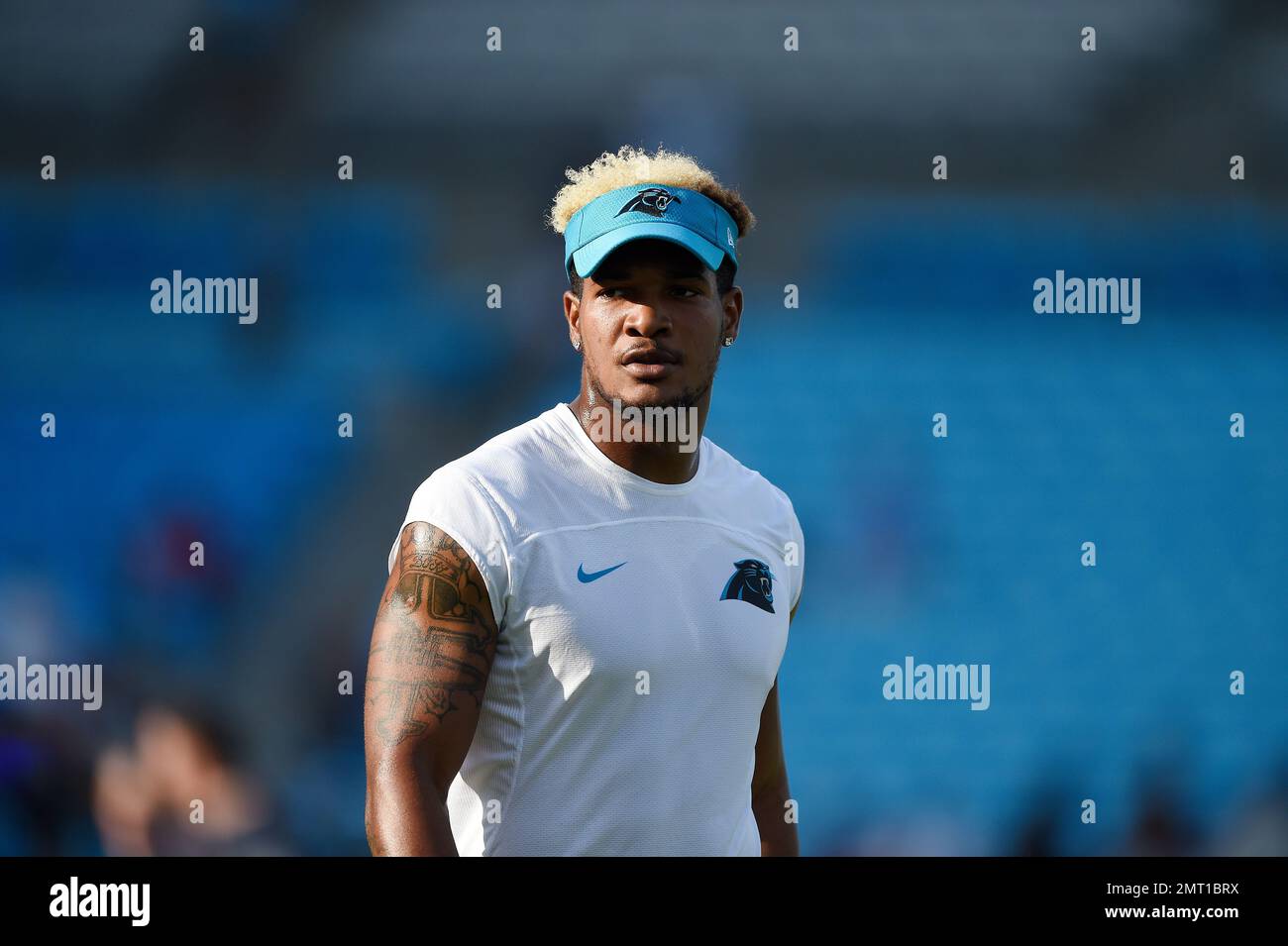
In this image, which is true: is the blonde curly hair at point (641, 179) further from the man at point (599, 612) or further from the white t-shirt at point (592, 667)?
the white t-shirt at point (592, 667)

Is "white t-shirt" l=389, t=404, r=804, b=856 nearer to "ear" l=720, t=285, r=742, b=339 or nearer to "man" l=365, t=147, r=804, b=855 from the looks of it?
"man" l=365, t=147, r=804, b=855

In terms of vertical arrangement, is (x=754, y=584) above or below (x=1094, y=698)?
above

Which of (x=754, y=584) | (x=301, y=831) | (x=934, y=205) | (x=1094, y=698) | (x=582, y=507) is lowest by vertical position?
(x=301, y=831)

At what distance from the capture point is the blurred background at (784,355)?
4.88 metres

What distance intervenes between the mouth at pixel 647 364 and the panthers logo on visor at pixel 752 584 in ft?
1.32

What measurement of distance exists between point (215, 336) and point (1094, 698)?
4.07m

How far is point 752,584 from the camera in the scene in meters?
2.35

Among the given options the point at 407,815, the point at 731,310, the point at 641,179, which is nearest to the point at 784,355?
the point at 731,310

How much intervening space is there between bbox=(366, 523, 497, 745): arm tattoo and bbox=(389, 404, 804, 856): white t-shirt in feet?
0.12

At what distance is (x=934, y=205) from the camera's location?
5492 millimetres

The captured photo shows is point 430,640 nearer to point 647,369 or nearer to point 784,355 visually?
point 647,369

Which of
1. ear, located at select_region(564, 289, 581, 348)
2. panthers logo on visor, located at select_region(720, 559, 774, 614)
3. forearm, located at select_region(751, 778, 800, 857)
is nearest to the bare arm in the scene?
forearm, located at select_region(751, 778, 800, 857)
